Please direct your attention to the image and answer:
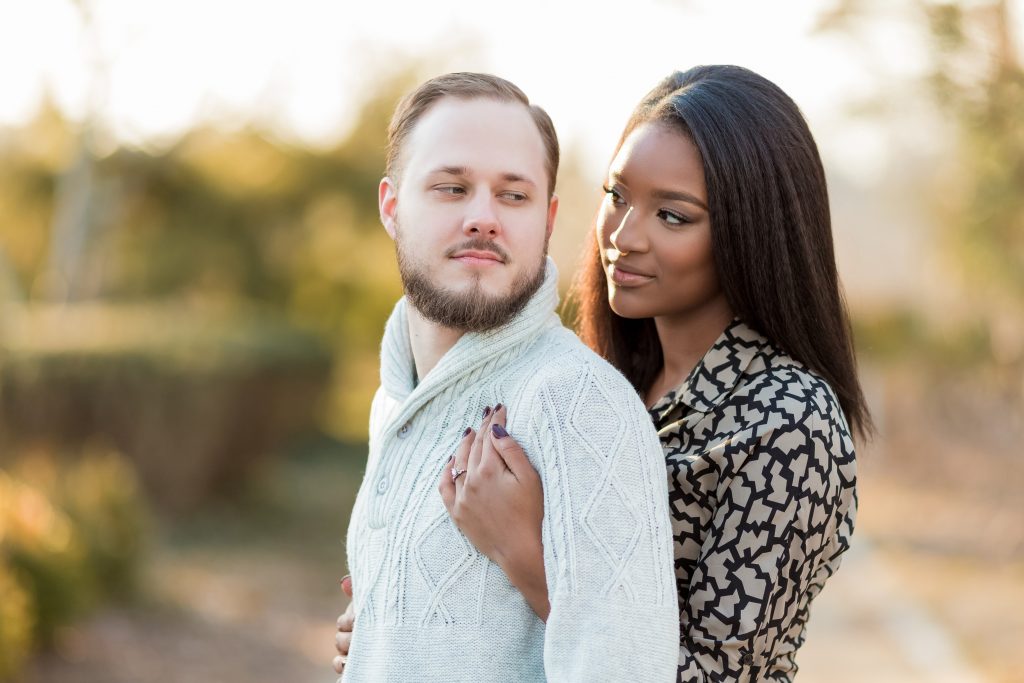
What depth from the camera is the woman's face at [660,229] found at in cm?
266

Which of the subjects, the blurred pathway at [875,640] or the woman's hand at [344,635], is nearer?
the woman's hand at [344,635]

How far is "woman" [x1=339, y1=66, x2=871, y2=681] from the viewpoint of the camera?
238 cm

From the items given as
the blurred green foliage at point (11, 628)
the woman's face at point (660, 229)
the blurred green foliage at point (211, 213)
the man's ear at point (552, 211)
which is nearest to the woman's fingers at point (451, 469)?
the man's ear at point (552, 211)

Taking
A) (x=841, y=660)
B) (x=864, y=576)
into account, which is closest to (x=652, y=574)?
(x=841, y=660)

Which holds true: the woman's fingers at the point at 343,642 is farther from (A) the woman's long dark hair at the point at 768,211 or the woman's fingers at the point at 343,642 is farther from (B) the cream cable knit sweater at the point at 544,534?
(A) the woman's long dark hair at the point at 768,211

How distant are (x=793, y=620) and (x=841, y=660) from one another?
611cm

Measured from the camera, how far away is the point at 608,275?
9.41ft

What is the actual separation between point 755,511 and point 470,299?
2.15 ft

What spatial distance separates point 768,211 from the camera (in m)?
2.64

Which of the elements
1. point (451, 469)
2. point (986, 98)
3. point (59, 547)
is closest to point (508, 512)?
point (451, 469)

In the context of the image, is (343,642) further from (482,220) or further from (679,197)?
(679,197)

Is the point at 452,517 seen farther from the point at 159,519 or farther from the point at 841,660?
the point at 159,519

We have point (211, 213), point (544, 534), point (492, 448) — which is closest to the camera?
point (544, 534)

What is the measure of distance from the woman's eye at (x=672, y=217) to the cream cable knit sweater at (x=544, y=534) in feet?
0.86
